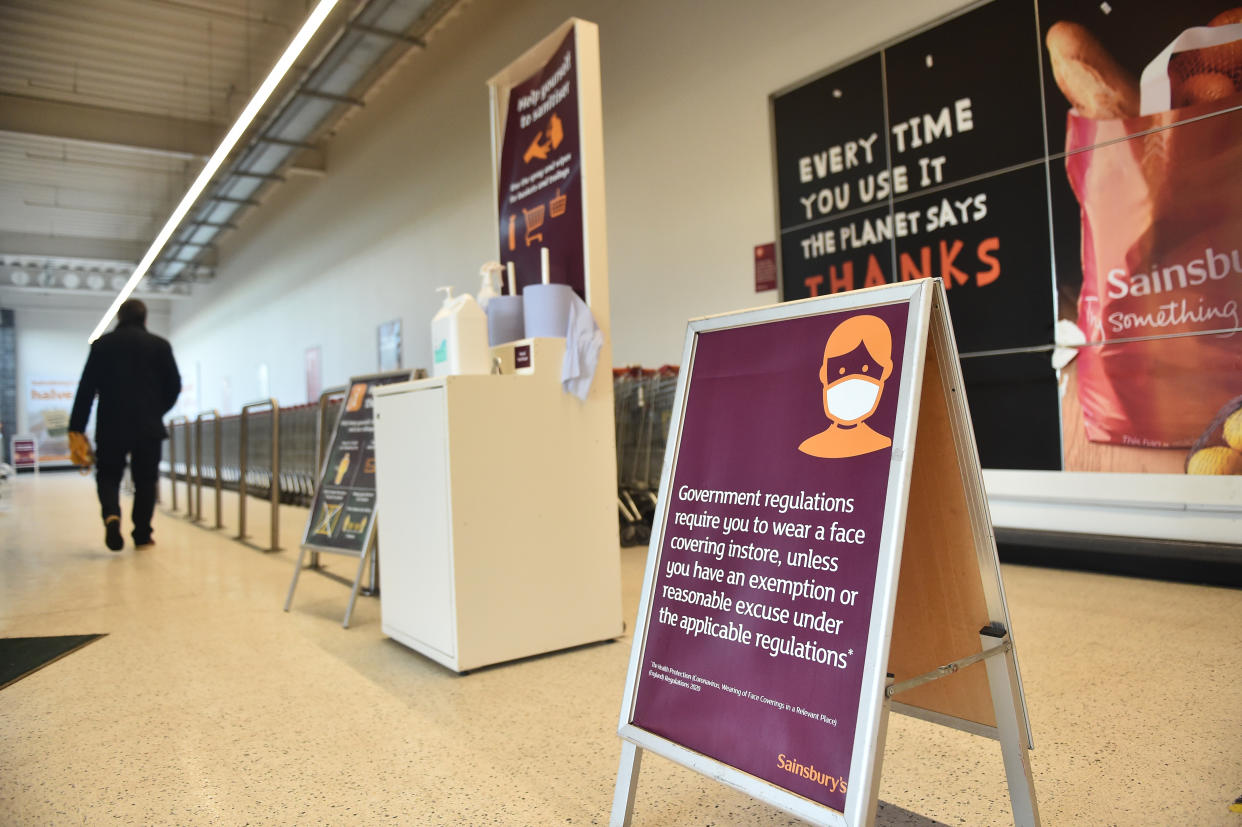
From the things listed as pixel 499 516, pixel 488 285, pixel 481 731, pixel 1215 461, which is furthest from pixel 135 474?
pixel 1215 461

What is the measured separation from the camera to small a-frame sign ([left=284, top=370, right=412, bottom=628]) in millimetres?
3863

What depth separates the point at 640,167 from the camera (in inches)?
283

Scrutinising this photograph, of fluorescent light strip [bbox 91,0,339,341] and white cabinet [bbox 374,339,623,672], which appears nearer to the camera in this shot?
white cabinet [bbox 374,339,623,672]

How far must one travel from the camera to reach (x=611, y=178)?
760cm

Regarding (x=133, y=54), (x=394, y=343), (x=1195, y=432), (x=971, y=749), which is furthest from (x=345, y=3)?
(x=971, y=749)

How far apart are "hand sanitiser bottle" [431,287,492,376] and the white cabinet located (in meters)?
0.16

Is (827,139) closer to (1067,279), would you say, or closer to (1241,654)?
(1067,279)

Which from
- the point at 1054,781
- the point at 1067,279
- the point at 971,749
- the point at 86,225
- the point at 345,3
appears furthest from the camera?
the point at 86,225

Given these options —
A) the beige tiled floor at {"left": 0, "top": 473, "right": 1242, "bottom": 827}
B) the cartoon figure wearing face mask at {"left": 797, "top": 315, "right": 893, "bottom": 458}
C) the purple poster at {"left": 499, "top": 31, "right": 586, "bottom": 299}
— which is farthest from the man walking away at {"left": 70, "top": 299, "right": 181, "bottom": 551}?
the cartoon figure wearing face mask at {"left": 797, "top": 315, "right": 893, "bottom": 458}

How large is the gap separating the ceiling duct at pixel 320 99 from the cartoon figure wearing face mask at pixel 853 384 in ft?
27.2

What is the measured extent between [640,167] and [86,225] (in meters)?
16.4

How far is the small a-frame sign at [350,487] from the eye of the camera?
386 centimetres

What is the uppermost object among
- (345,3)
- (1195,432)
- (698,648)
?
(345,3)

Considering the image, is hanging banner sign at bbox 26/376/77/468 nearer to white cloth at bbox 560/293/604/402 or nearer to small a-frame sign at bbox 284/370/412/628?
small a-frame sign at bbox 284/370/412/628
